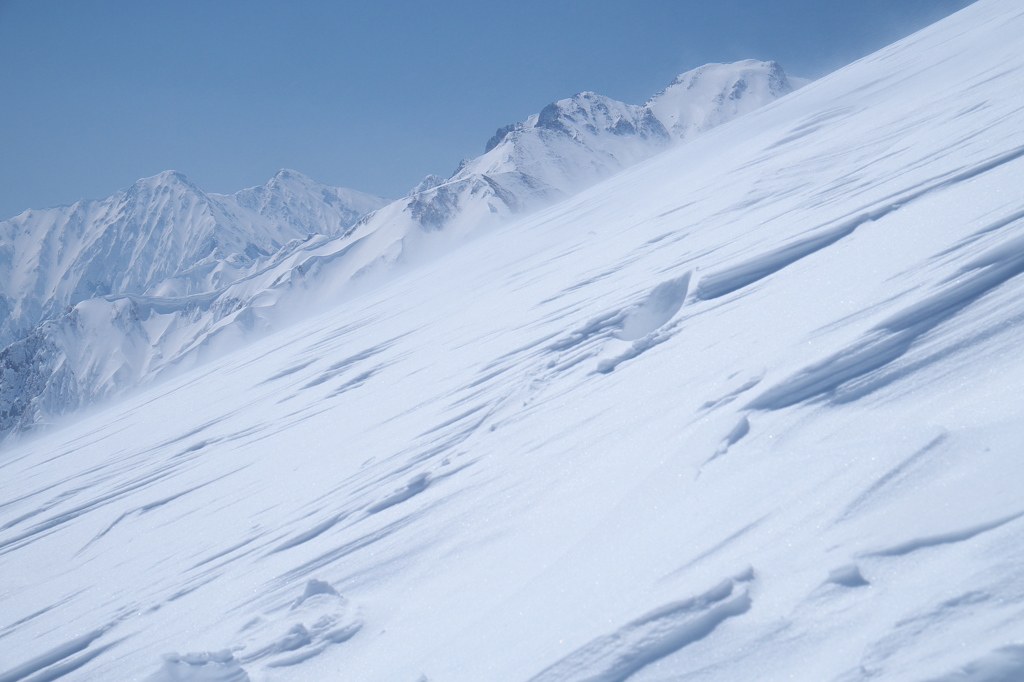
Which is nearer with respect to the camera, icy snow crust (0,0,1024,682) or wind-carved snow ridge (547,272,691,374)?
icy snow crust (0,0,1024,682)

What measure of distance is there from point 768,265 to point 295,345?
1370cm

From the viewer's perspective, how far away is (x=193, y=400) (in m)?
13.8

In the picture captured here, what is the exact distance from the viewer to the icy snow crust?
6.57ft

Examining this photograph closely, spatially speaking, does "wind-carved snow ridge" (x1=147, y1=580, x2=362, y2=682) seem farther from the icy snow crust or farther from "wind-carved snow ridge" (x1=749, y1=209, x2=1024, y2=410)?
"wind-carved snow ridge" (x1=749, y1=209, x2=1024, y2=410)

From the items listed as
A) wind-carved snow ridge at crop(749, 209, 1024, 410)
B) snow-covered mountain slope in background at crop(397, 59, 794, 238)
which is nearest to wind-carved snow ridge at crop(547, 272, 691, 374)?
wind-carved snow ridge at crop(749, 209, 1024, 410)

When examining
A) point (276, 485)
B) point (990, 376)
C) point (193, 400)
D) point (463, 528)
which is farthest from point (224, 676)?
point (193, 400)

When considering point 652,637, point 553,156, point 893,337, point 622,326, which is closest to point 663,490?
point 652,637

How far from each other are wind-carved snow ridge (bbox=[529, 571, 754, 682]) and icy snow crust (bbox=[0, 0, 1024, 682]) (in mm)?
11

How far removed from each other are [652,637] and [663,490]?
0.90 meters

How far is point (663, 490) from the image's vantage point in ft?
9.65

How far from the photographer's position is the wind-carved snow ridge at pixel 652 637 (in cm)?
209

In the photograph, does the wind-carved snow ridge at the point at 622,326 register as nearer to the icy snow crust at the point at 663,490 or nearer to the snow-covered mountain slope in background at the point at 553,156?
the icy snow crust at the point at 663,490

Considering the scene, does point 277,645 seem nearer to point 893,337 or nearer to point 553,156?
point 893,337

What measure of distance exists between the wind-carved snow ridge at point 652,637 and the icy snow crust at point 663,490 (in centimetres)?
1
